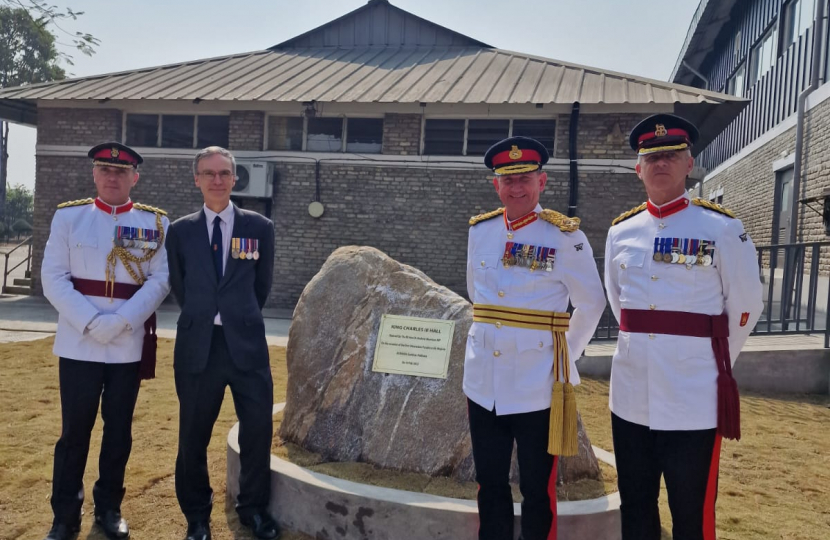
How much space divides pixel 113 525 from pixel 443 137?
31.2 feet

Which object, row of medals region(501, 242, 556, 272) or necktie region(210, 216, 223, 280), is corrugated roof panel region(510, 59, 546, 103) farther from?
row of medals region(501, 242, 556, 272)

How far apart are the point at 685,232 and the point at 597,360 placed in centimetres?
482

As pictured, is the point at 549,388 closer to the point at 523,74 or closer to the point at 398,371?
the point at 398,371

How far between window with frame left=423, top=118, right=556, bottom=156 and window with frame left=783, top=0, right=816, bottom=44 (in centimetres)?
552

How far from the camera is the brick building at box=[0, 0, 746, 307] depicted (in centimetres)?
1072

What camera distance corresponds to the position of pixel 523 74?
1214cm

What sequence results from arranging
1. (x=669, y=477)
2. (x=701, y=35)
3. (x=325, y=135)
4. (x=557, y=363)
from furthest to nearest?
(x=701, y=35)
(x=325, y=135)
(x=557, y=363)
(x=669, y=477)

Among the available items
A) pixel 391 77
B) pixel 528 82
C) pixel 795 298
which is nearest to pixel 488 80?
pixel 528 82

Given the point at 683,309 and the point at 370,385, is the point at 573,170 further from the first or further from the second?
the point at 683,309

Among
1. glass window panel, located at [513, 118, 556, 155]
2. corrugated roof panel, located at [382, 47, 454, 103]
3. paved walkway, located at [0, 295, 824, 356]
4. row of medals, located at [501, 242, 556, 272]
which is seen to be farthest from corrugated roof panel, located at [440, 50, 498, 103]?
row of medals, located at [501, 242, 556, 272]

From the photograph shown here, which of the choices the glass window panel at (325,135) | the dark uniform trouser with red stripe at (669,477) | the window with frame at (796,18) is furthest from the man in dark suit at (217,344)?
the window with frame at (796,18)

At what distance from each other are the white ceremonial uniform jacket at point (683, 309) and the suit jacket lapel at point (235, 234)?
1.80 metres

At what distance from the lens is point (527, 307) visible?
8.13 ft

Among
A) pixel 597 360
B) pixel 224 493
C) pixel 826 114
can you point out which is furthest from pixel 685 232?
pixel 826 114
